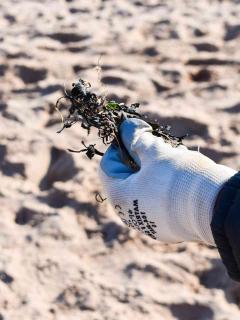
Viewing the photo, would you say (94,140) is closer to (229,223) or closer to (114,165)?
(114,165)

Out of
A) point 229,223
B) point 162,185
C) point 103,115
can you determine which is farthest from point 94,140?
point 229,223

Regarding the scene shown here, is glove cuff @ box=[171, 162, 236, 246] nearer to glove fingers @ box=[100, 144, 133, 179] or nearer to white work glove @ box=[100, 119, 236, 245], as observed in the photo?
white work glove @ box=[100, 119, 236, 245]

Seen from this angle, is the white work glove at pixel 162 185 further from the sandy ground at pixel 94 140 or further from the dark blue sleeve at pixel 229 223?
the sandy ground at pixel 94 140

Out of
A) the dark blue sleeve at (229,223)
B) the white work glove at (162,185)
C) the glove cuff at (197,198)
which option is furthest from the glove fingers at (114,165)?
the dark blue sleeve at (229,223)

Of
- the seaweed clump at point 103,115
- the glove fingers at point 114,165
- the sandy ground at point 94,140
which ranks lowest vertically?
the sandy ground at point 94,140

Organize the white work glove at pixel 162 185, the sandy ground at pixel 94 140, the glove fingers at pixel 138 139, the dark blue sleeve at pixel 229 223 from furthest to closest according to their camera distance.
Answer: the sandy ground at pixel 94 140
the glove fingers at pixel 138 139
the white work glove at pixel 162 185
the dark blue sleeve at pixel 229 223

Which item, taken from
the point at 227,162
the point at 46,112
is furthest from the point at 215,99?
the point at 46,112
